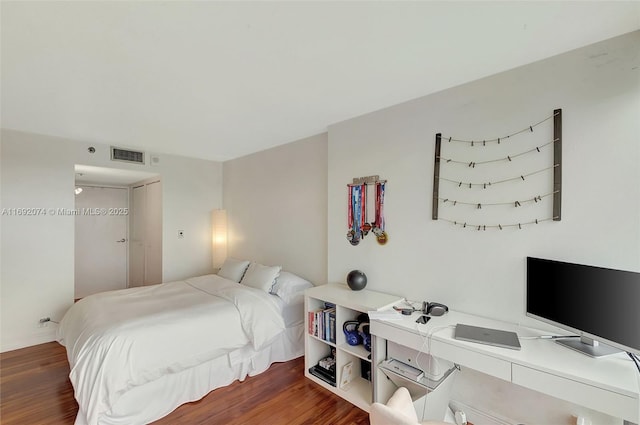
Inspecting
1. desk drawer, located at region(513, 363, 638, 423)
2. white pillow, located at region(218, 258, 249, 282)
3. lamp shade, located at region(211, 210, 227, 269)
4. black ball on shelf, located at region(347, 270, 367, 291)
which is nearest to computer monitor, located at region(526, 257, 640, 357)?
desk drawer, located at region(513, 363, 638, 423)

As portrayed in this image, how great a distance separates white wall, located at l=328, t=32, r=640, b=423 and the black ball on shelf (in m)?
0.13

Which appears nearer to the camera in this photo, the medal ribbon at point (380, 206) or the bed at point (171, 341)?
the bed at point (171, 341)

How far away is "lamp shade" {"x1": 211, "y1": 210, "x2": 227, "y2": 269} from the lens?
4.54 meters

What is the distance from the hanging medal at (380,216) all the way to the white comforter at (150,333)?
4.15 ft

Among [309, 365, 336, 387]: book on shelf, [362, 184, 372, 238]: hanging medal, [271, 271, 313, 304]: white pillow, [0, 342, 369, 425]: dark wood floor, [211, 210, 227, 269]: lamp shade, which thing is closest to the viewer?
[0, 342, 369, 425]: dark wood floor

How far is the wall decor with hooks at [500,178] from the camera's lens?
5.49ft

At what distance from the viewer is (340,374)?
228 centimetres

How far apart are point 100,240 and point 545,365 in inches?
246

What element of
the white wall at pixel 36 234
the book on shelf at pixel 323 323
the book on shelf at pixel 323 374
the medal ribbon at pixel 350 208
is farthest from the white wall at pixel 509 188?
the white wall at pixel 36 234

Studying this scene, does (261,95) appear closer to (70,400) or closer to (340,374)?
(340,374)

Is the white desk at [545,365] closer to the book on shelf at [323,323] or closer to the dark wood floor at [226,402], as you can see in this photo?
the book on shelf at [323,323]

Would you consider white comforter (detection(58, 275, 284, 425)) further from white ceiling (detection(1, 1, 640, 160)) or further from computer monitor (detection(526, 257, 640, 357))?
computer monitor (detection(526, 257, 640, 357))

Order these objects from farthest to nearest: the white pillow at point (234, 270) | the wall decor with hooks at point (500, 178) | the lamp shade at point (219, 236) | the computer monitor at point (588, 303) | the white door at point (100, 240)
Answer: the white door at point (100, 240) < the lamp shade at point (219, 236) < the white pillow at point (234, 270) < the wall decor with hooks at point (500, 178) < the computer monitor at point (588, 303)

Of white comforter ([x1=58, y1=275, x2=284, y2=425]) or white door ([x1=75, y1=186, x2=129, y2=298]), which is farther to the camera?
white door ([x1=75, y1=186, x2=129, y2=298])
